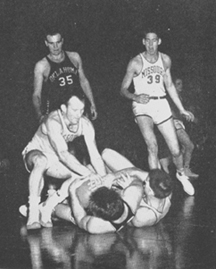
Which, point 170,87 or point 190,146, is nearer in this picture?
point 170,87

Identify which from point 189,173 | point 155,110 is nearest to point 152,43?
point 155,110

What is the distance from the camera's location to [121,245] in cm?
499

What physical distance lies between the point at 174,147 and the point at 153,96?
62 cm

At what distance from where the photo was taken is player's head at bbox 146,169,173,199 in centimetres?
554

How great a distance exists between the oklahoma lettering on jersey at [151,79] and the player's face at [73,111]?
1.05 metres

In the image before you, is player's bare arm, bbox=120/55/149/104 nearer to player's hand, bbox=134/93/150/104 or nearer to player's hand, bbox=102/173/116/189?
player's hand, bbox=134/93/150/104

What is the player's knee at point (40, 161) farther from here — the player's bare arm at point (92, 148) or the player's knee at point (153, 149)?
the player's knee at point (153, 149)

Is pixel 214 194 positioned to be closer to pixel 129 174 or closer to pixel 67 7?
pixel 129 174

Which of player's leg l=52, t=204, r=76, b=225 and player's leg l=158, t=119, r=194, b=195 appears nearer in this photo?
player's leg l=52, t=204, r=76, b=225

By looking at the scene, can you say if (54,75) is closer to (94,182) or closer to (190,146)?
(94,182)

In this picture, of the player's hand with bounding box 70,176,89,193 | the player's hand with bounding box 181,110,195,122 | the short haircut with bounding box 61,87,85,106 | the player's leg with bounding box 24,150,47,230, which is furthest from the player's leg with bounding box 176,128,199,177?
the player's hand with bounding box 70,176,89,193

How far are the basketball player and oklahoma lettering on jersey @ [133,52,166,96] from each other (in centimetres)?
93

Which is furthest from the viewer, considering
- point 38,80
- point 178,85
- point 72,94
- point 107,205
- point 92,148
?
point 178,85

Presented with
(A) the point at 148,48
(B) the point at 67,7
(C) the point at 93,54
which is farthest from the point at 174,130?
(B) the point at 67,7
